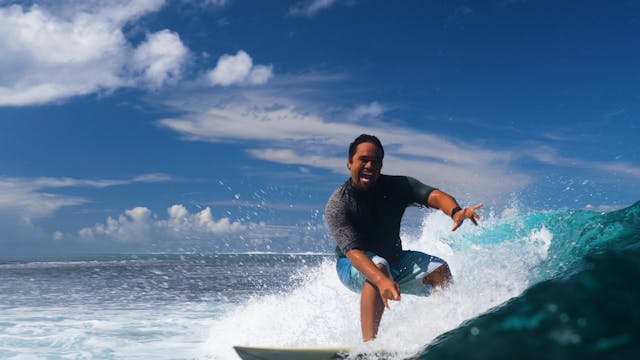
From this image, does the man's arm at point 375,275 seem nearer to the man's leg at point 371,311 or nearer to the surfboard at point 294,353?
the man's leg at point 371,311

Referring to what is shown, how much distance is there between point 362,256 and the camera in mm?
4184

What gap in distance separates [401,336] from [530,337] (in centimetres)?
134

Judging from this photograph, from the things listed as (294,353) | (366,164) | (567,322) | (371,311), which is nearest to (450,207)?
(366,164)

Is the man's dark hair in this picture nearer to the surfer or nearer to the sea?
the surfer

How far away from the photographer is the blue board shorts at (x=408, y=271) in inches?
180

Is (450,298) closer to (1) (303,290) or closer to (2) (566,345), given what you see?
(2) (566,345)

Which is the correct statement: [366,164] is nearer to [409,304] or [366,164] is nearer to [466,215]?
[466,215]

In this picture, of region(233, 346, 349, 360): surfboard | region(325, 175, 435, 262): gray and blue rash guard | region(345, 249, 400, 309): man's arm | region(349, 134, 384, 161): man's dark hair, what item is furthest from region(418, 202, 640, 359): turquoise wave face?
region(349, 134, 384, 161): man's dark hair

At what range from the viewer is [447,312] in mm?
4016

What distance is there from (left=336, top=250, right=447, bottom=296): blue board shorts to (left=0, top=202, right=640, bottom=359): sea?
13 cm

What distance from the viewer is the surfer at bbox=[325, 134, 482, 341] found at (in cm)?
438

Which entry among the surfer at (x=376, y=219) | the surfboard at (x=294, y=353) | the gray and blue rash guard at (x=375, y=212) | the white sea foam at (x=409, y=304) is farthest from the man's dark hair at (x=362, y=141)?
the surfboard at (x=294, y=353)

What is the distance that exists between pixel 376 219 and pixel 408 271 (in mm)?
501

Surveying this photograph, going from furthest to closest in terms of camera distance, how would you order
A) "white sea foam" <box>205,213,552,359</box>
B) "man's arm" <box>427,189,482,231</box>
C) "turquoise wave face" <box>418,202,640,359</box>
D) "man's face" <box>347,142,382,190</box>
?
"man's face" <box>347,142,382,190</box>
"man's arm" <box>427,189,482,231</box>
"white sea foam" <box>205,213,552,359</box>
"turquoise wave face" <box>418,202,640,359</box>
